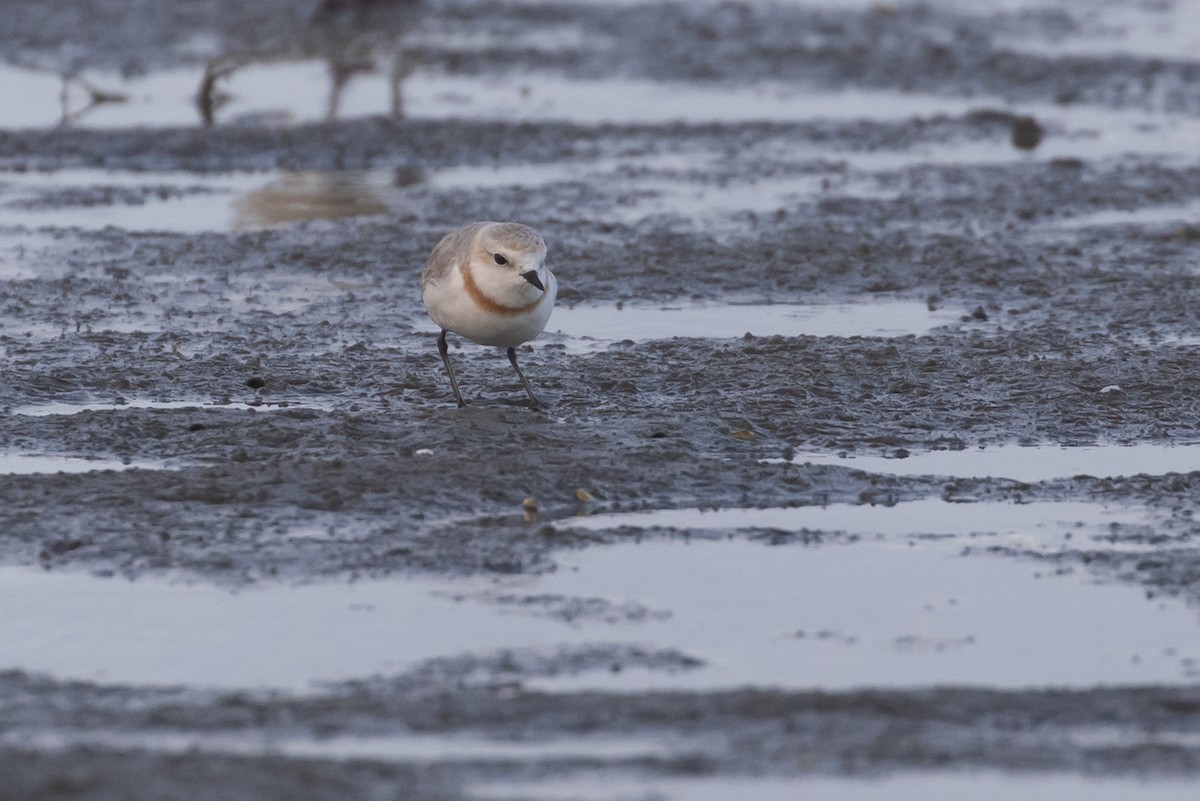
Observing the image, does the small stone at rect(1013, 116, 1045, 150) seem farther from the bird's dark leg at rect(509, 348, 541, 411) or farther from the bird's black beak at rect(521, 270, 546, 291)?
the bird's black beak at rect(521, 270, 546, 291)

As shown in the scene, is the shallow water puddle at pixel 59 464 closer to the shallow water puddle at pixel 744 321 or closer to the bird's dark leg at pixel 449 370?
the bird's dark leg at pixel 449 370

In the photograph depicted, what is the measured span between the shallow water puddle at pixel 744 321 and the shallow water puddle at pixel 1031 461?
2245 millimetres

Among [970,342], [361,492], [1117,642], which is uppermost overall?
[970,342]

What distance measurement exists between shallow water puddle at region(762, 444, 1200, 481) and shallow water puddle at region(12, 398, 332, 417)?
7.64ft

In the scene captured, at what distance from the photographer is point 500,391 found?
927cm

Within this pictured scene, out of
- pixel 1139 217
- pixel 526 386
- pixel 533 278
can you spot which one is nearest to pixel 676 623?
pixel 533 278

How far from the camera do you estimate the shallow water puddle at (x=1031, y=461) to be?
26.2 ft

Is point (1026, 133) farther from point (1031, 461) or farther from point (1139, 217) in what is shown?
point (1031, 461)

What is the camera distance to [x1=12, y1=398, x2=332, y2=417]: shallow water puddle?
876 centimetres

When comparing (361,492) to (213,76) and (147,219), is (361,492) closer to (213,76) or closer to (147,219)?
(147,219)

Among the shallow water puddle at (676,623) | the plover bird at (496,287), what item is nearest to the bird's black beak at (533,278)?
the plover bird at (496,287)

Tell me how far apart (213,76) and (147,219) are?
4210mm

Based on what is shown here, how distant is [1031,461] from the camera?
8.18m

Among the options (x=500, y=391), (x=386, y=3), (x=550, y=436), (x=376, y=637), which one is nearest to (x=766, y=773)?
(x=376, y=637)
